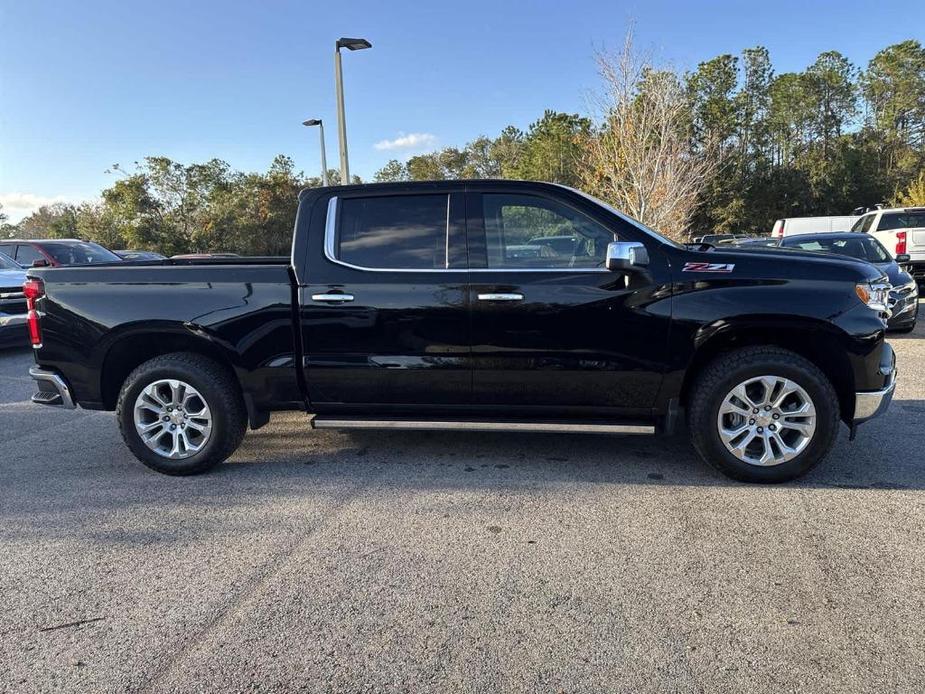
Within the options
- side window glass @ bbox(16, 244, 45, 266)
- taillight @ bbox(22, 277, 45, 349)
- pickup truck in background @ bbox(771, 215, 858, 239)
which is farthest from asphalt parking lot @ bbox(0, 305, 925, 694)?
pickup truck in background @ bbox(771, 215, 858, 239)

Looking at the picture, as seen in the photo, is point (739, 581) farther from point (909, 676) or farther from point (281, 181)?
point (281, 181)

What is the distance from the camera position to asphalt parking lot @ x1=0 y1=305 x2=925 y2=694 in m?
2.35

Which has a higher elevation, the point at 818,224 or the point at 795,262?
the point at 818,224

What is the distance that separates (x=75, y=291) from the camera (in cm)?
432

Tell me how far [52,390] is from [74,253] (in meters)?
9.74

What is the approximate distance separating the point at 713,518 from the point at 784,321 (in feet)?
4.26

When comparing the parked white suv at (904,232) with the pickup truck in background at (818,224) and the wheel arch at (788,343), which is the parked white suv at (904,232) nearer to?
the pickup truck in background at (818,224)

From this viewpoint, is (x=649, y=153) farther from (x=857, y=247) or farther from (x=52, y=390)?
(x=52, y=390)

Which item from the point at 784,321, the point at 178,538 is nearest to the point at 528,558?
the point at 178,538

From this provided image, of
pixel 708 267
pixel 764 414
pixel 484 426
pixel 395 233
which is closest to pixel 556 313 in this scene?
pixel 484 426

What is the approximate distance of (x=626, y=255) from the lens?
12.2 ft

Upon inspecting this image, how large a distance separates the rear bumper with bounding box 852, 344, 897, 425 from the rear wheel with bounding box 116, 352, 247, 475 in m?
4.06

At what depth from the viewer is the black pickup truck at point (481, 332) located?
3.89 metres

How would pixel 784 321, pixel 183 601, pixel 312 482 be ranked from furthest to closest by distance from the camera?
pixel 312 482, pixel 784 321, pixel 183 601
